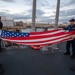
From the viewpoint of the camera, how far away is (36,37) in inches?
165

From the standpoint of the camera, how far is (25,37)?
4043 mm

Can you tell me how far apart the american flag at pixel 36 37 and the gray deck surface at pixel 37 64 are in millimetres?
667

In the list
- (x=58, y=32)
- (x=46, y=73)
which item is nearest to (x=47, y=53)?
(x=58, y=32)

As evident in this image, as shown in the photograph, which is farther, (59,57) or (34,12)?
(34,12)

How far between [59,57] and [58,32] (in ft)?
3.51

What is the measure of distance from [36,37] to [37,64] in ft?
2.66

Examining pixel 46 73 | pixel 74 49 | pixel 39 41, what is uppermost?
pixel 39 41

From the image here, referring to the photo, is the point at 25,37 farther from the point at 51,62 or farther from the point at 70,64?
the point at 70,64

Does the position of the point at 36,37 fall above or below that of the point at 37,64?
above

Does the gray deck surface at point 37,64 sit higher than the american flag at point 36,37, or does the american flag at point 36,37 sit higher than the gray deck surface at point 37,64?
the american flag at point 36,37

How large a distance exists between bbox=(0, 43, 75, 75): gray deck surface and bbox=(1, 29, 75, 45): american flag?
667mm

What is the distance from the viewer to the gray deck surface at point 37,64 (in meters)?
4.00

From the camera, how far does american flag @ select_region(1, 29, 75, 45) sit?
394cm

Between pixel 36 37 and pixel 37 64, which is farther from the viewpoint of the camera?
pixel 37 64
